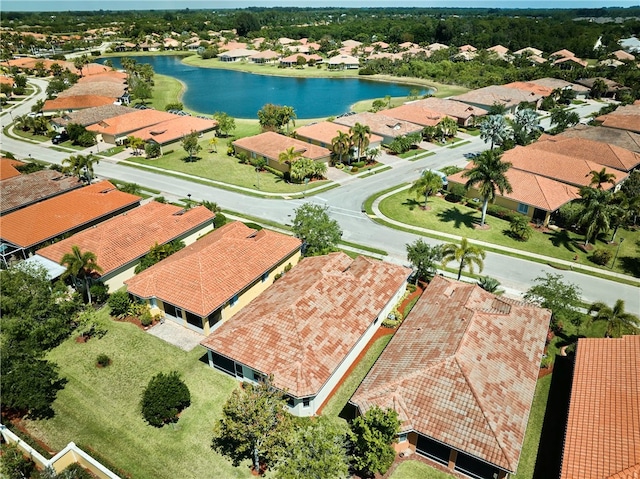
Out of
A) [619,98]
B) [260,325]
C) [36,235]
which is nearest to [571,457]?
[260,325]

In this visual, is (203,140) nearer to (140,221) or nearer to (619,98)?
(140,221)

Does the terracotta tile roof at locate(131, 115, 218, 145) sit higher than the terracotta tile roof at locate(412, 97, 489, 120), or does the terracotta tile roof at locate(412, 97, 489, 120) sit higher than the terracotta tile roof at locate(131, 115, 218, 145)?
the terracotta tile roof at locate(412, 97, 489, 120)

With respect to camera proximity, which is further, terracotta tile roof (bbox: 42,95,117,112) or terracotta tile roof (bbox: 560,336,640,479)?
terracotta tile roof (bbox: 42,95,117,112)

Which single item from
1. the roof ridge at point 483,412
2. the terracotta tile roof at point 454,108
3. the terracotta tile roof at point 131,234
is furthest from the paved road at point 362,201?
the roof ridge at point 483,412

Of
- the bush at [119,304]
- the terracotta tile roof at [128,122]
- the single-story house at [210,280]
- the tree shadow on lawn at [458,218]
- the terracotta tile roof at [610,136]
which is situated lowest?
the bush at [119,304]

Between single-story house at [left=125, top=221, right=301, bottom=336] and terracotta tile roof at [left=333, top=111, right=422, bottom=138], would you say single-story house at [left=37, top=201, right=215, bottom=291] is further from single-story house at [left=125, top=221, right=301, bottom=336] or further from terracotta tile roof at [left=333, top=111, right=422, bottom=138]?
terracotta tile roof at [left=333, top=111, right=422, bottom=138]

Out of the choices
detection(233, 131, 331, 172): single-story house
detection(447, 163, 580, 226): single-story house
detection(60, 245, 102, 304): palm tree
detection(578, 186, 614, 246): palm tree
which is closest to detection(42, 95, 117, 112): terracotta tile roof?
detection(233, 131, 331, 172): single-story house

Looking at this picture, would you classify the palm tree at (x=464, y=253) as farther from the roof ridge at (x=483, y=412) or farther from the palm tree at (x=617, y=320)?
the roof ridge at (x=483, y=412)
